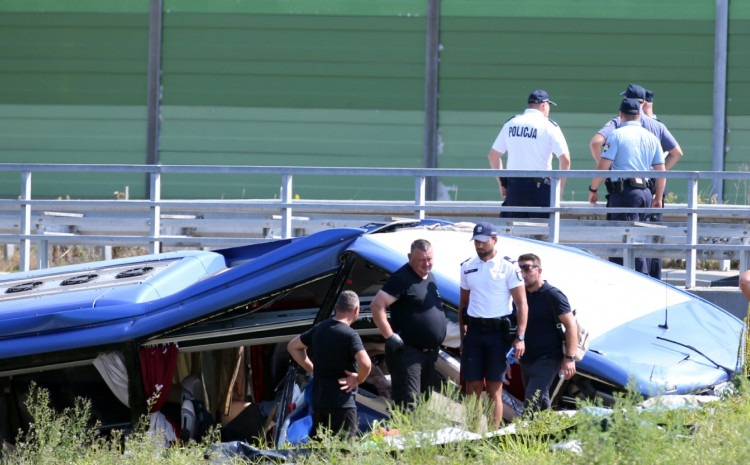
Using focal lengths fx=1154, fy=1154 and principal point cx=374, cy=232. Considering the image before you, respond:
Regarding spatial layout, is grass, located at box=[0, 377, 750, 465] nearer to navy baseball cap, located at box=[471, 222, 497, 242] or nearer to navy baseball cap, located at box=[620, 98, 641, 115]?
navy baseball cap, located at box=[471, 222, 497, 242]

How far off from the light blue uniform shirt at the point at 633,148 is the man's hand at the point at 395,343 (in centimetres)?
500

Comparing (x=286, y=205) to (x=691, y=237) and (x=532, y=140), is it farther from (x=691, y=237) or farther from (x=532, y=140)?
(x=691, y=237)

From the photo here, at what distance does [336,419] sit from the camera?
303 inches

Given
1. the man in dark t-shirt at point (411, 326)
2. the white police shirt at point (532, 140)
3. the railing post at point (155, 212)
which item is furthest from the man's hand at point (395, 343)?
the railing post at point (155, 212)

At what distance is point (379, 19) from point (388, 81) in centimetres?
111

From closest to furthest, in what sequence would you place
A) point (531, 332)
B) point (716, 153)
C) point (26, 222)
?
point (531, 332) → point (26, 222) → point (716, 153)

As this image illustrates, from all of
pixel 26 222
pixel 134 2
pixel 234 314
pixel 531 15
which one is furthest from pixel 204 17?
pixel 234 314

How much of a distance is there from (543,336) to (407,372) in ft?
3.16

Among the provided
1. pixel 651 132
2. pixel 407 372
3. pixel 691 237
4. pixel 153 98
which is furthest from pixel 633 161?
pixel 153 98

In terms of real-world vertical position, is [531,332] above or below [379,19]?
below

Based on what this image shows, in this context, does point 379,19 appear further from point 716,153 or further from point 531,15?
point 716,153

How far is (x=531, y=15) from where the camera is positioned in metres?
20.2

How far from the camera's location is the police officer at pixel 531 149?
12.0 metres

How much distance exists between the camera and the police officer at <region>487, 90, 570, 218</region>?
39.3ft
